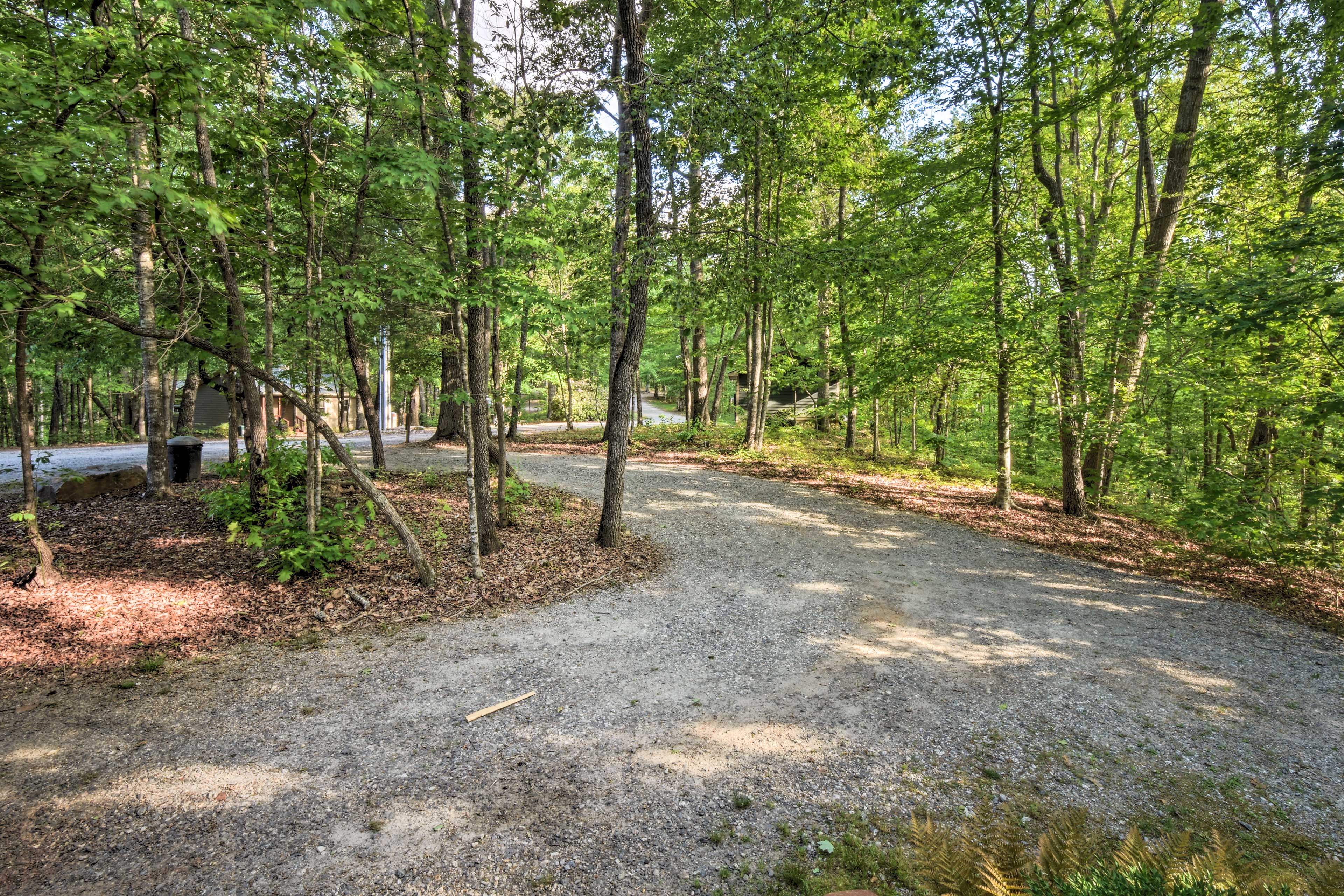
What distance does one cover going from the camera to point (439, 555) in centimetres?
718

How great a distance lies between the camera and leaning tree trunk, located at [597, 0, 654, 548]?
22.1 feet

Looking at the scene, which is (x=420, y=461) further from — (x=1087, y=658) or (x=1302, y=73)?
(x=1302, y=73)

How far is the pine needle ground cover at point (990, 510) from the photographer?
7.34 m

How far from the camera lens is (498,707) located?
13.9 feet

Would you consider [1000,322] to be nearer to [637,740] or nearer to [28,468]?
[637,740]

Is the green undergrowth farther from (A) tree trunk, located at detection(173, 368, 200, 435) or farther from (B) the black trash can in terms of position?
(A) tree trunk, located at detection(173, 368, 200, 435)

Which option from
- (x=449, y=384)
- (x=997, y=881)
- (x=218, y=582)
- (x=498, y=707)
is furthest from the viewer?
(x=449, y=384)

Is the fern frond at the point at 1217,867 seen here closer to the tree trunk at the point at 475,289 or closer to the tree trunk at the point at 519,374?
the tree trunk at the point at 475,289

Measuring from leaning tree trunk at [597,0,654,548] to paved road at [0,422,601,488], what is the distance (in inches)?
266

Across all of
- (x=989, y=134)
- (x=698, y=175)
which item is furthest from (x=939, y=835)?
(x=989, y=134)

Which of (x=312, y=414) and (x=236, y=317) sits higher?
(x=236, y=317)

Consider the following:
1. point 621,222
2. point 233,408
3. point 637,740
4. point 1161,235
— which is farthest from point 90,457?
point 1161,235

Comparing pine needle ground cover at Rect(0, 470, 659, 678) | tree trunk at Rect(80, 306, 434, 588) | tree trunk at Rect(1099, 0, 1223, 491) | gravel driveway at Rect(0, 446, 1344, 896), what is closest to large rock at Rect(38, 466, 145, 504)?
pine needle ground cover at Rect(0, 470, 659, 678)

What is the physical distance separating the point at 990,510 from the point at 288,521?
12085mm
